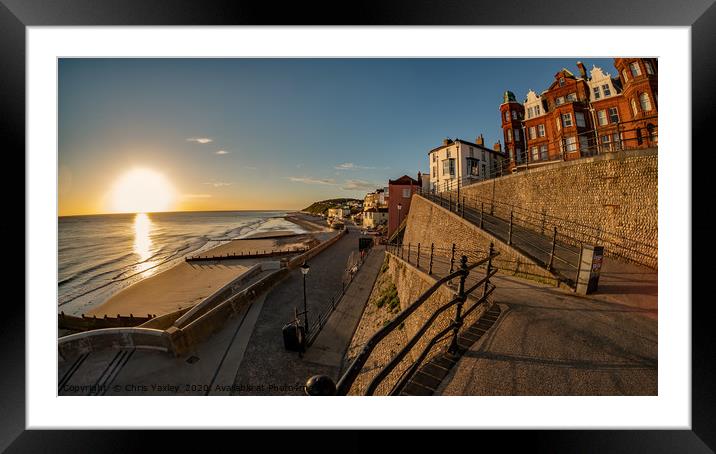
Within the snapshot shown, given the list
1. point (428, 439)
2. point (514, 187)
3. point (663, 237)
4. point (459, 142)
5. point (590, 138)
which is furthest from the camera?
point (459, 142)

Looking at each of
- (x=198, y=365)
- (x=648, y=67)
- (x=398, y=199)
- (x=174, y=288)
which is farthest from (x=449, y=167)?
(x=174, y=288)

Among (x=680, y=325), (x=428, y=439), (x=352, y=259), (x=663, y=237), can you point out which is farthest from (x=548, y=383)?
(x=352, y=259)

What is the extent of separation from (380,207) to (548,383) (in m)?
39.9

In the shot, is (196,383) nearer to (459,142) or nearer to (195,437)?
(195,437)

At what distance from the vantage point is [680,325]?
8.70ft

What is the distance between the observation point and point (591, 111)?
17.0 m

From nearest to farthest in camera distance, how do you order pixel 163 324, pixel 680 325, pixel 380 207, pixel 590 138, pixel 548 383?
pixel 548 383 < pixel 680 325 < pixel 163 324 < pixel 590 138 < pixel 380 207

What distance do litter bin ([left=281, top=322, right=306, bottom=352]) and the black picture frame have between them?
5470 millimetres

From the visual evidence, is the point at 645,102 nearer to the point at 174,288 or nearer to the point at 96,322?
the point at 96,322

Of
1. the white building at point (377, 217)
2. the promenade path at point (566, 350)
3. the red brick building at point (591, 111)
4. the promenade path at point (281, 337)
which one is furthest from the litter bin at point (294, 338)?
the white building at point (377, 217)

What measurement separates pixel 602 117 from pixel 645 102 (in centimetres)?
259

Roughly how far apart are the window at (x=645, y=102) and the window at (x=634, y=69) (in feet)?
4.27
